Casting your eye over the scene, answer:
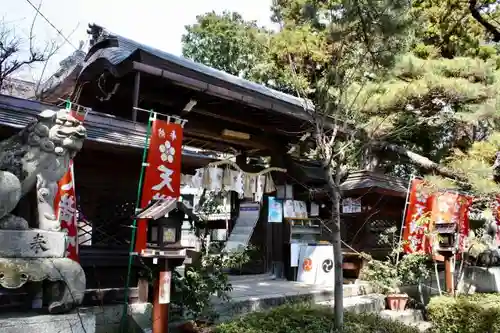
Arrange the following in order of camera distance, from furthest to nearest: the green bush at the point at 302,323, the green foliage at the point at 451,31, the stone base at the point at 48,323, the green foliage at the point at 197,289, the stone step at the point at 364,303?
1. the green foliage at the point at 451,31
2. the stone step at the point at 364,303
3. the green foliage at the point at 197,289
4. the green bush at the point at 302,323
5. the stone base at the point at 48,323

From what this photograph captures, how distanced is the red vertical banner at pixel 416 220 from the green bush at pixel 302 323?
348 centimetres

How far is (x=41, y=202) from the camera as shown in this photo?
4.54 meters

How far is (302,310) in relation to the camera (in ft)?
24.2

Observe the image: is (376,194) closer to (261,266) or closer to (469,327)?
(261,266)

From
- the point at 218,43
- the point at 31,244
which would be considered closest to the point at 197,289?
the point at 31,244

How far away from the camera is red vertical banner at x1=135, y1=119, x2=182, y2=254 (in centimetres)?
725

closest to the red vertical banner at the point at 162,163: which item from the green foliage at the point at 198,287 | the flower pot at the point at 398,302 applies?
the green foliage at the point at 198,287

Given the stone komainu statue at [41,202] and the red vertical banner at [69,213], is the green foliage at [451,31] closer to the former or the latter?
the red vertical banner at [69,213]

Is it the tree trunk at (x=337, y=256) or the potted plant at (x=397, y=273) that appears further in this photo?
the potted plant at (x=397, y=273)

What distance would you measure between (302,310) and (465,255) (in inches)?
233

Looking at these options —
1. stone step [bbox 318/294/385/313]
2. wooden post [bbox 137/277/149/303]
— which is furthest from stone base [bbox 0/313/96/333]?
stone step [bbox 318/294/385/313]

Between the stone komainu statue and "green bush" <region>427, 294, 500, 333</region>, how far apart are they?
274 inches

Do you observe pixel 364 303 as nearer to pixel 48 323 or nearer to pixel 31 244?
pixel 48 323

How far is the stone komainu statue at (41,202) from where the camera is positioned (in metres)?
4.21
